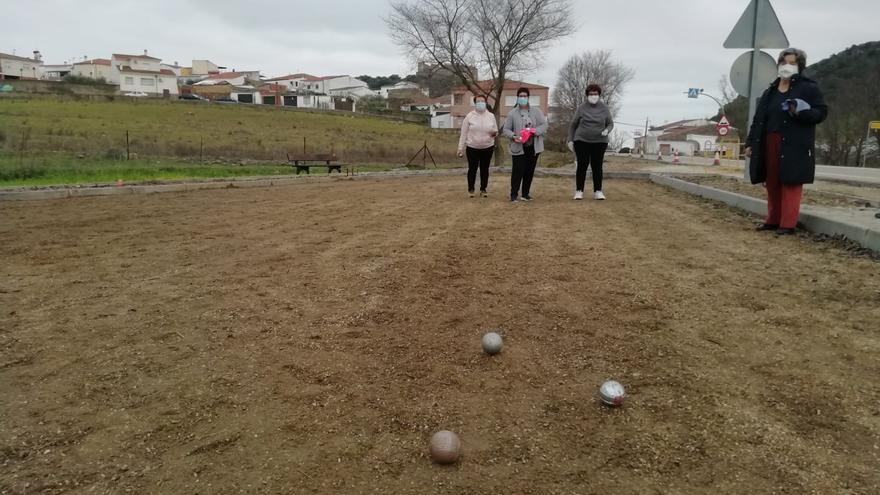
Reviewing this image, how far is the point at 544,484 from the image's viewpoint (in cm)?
185

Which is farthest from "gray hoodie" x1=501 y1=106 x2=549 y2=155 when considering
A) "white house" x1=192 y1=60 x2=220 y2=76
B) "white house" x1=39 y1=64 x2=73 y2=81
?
"white house" x1=192 y1=60 x2=220 y2=76

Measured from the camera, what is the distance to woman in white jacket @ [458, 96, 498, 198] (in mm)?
8930

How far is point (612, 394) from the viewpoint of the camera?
2.28 metres

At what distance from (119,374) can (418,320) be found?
1509mm

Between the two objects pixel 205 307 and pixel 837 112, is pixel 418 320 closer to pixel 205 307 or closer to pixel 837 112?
pixel 205 307

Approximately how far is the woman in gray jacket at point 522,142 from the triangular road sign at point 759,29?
3219 mm

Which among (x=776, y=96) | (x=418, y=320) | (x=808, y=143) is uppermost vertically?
(x=776, y=96)

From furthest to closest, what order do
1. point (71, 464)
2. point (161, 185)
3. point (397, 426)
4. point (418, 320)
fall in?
point (161, 185) < point (418, 320) < point (397, 426) < point (71, 464)

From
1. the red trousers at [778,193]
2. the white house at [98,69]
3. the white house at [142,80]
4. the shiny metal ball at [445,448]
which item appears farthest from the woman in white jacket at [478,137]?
the white house at [98,69]

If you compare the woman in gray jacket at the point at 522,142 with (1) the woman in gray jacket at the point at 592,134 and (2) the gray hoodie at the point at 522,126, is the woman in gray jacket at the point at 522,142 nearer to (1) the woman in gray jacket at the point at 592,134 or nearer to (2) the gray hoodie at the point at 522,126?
(2) the gray hoodie at the point at 522,126

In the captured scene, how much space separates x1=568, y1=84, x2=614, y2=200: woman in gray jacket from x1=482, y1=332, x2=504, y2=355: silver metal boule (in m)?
6.02

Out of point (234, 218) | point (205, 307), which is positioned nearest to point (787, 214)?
point (205, 307)

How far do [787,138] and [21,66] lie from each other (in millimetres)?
118003

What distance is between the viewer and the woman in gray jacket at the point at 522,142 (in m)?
8.41
